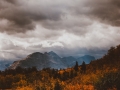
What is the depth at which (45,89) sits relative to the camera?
497 feet

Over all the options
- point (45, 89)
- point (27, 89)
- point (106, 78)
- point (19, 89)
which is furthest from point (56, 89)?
point (19, 89)

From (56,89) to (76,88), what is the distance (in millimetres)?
38698

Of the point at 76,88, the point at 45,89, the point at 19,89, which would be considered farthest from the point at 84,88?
the point at 19,89

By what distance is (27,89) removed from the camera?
188 meters

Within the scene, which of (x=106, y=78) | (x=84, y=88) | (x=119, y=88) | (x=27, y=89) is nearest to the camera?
(x=119, y=88)

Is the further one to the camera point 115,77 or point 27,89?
point 27,89

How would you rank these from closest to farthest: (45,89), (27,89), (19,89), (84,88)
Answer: (45,89) → (84,88) → (27,89) → (19,89)

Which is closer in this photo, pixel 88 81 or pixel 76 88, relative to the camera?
pixel 76 88

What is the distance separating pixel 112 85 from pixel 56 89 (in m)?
32.0

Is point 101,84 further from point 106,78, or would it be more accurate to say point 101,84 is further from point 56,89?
point 56,89

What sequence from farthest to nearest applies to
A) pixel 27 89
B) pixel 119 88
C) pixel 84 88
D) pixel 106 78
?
pixel 27 89
pixel 84 88
pixel 106 78
pixel 119 88

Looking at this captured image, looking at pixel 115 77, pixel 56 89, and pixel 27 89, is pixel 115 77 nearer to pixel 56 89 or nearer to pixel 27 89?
pixel 56 89

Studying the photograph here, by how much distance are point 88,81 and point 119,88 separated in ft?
247

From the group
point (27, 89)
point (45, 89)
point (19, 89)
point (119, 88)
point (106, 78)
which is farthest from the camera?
point (19, 89)
